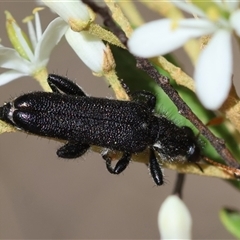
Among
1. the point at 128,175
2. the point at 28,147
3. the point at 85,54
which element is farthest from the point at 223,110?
the point at 28,147

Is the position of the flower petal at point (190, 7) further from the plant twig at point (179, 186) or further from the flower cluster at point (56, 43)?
the plant twig at point (179, 186)

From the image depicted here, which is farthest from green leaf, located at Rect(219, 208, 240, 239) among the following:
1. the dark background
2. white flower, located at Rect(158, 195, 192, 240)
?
the dark background

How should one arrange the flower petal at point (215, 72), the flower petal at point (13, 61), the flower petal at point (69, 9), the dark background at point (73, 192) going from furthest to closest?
the dark background at point (73, 192)
the flower petal at point (13, 61)
the flower petal at point (69, 9)
the flower petal at point (215, 72)

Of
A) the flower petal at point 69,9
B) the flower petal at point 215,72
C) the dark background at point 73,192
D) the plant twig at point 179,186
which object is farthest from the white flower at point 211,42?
the dark background at point 73,192

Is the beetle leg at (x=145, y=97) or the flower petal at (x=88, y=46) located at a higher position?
the flower petal at (x=88, y=46)

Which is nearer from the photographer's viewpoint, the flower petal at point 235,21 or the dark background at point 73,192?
the flower petal at point 235,21

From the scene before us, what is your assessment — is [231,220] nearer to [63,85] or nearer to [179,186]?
[179,186]

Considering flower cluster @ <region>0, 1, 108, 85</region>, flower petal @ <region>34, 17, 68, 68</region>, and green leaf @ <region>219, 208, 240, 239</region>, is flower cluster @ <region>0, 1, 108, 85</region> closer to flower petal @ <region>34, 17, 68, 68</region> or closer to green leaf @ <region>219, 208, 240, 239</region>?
flower petal @ <region>34, 17, 68, 68</region>
